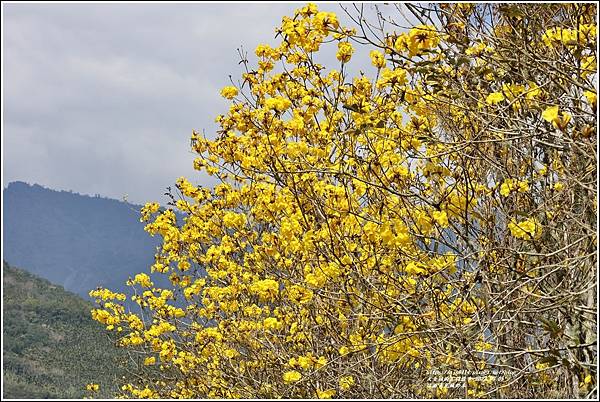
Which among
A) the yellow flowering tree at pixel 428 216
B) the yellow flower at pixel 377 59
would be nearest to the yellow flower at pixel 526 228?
the yellow flowering tree at pixel 428 216

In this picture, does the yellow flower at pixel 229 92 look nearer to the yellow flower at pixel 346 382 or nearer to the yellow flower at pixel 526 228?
the yellow flower at pixel 346 382

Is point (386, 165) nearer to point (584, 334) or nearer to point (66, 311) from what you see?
point (584, 334)

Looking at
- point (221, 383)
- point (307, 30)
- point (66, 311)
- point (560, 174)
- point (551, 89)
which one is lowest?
point (221, 383)

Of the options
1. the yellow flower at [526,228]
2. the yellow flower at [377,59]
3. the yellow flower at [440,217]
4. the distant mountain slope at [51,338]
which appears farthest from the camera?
the distant mountain slope at [51,338]

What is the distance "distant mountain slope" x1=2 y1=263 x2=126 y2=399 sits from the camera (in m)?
12.6

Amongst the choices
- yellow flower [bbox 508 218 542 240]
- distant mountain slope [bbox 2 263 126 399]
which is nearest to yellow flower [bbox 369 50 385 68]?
yellow flower [bbox 508 218 542 240]

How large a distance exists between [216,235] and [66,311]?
1960 centimetres

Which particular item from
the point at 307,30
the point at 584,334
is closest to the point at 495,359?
the point at 584,334

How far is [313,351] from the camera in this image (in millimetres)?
4168

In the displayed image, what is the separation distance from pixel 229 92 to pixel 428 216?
2.19 meters

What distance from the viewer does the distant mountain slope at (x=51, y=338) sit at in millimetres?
12570

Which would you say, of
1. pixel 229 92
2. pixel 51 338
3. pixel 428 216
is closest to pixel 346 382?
pixel 428 216

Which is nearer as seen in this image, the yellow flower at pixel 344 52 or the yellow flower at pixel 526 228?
the yellow flower at pixel 526 228

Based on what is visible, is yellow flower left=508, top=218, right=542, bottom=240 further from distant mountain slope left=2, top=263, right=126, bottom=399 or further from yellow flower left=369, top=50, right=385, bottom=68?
distant mountain slope left=2, top=263, right=126, bottom=399
